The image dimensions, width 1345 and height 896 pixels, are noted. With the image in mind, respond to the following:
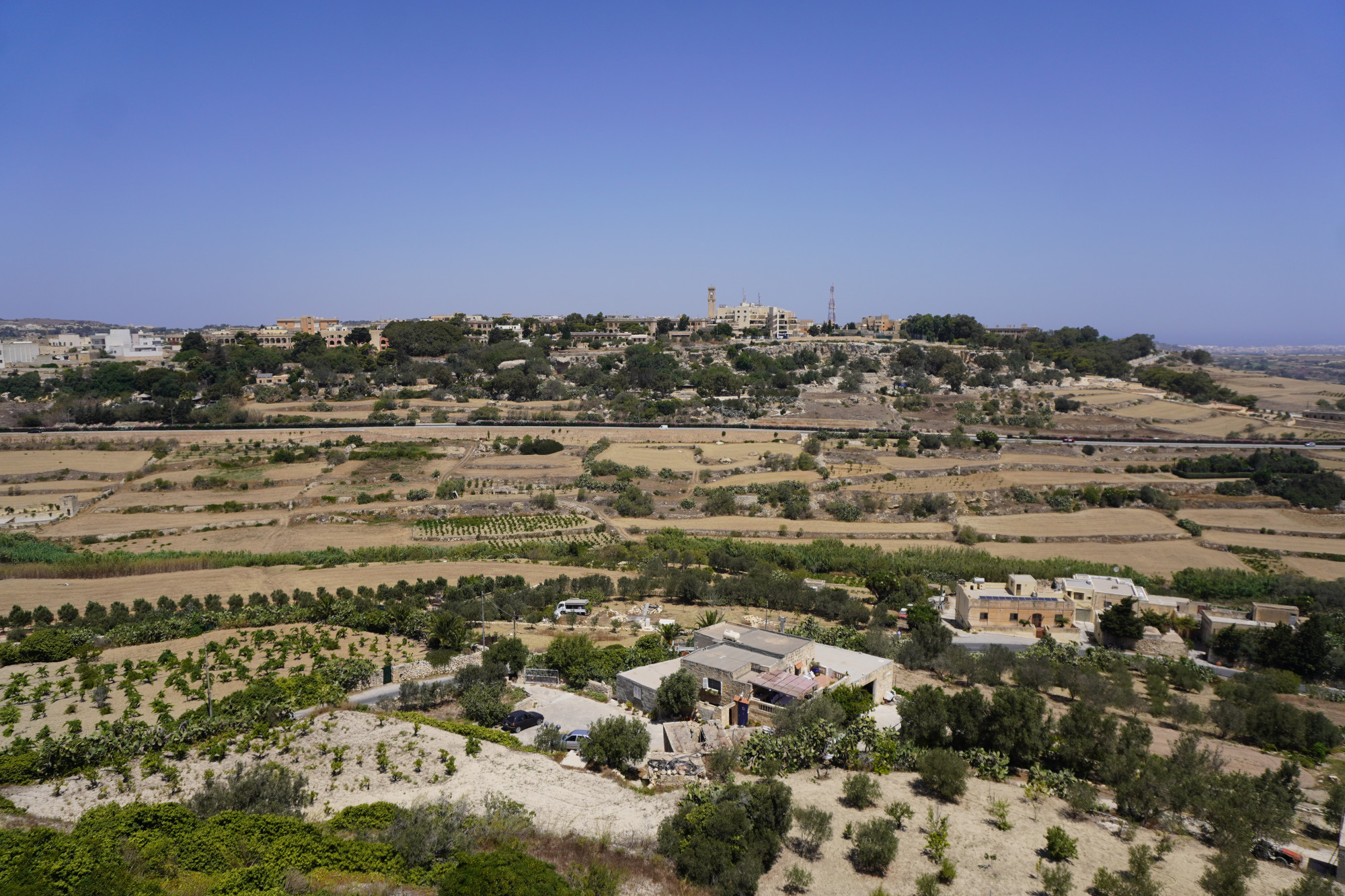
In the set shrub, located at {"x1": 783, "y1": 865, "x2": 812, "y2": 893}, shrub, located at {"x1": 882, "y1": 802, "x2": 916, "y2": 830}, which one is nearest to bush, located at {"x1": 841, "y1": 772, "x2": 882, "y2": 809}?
shrub, located at {"x1": 882, "y1": 802, "x2": 916, "y2": 830}

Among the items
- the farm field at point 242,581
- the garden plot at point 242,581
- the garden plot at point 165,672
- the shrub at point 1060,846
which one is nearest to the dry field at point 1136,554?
the garden plot at point 242,581

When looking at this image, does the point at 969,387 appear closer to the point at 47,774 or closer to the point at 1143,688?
the point at 1143,688

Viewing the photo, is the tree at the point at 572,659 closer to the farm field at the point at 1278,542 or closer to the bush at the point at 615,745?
the bush at the point at 615,745

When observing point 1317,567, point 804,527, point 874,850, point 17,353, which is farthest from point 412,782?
point 17,353

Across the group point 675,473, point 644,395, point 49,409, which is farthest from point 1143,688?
→ point 49,409

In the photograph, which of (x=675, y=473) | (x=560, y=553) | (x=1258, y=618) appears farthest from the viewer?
(x=675, y=473)

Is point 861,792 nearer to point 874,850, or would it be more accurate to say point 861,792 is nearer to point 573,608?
point 874,850

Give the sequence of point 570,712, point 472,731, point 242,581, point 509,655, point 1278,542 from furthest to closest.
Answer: point 1278,542 → point 242,581 → point 509,655 → point 570,712 → point 472,731
